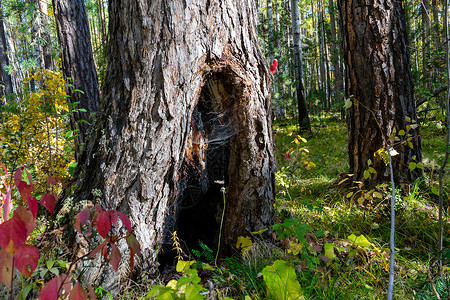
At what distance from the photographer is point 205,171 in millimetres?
2283

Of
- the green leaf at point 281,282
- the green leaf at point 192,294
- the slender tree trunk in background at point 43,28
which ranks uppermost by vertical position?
the slender tree trunk in background at point 43,28

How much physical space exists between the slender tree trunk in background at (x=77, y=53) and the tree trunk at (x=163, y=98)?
294 centimetres

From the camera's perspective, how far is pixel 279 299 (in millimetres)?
1412

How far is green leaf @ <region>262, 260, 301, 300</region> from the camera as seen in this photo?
1.40 m

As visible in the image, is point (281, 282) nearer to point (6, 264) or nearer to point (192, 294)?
point (192, 294)

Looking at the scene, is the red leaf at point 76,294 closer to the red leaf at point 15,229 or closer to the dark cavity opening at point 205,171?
the red leaf at point 15,229

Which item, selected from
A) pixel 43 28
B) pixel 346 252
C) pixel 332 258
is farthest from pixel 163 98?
pixel 43 28

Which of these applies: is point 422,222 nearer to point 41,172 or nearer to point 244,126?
point 244,126

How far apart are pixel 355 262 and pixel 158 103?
5.44 ft

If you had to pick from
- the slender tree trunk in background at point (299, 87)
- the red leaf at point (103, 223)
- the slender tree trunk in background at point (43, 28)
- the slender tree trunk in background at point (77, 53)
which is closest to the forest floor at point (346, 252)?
the red leaf at point (103, 223)

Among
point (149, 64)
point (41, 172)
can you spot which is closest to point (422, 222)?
point (149, 64)

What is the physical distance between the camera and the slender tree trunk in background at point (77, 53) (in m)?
4.28

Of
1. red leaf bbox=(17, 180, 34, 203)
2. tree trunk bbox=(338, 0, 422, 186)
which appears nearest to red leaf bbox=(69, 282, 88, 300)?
red leaf bbox=(17, 180, 34, 203)

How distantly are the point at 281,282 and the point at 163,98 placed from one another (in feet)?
3.98
